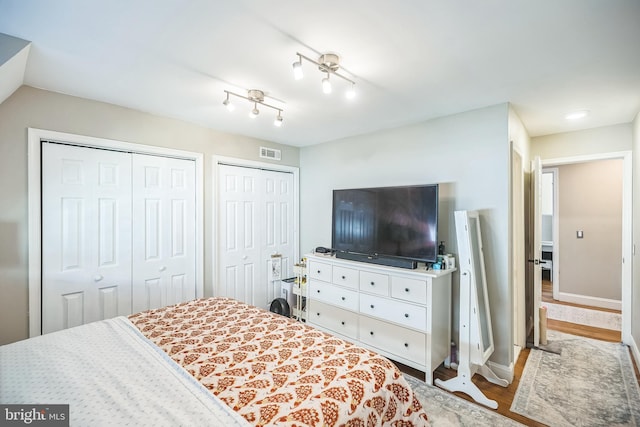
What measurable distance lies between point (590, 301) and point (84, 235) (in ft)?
21.8

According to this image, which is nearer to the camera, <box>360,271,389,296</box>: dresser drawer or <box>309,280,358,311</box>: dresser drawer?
<box>360,271,389,296</box>: dresser drawer

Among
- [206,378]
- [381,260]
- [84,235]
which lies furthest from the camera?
[381,260]

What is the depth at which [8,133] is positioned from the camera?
2148 millimetres

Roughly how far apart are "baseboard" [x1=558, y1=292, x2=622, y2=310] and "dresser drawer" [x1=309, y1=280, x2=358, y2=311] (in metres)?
4.03

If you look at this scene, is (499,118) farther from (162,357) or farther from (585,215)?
(585,215)

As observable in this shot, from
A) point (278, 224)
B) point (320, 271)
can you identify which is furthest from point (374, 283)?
point (278, 224)

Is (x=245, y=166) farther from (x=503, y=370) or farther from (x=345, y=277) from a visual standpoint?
(x=503, y=370)

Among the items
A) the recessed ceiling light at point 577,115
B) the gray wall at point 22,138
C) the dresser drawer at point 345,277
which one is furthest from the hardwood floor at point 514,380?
the gray wall at point 22,138

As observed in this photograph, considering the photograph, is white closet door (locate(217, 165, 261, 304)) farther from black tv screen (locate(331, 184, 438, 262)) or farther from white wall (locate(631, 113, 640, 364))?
white wall (locate(631, 113, 640, 364))

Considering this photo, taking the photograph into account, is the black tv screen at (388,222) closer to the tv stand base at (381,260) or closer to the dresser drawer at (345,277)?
the tv stand base at (381,260)

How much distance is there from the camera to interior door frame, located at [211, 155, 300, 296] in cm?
335

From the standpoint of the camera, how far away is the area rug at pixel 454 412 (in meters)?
1.99

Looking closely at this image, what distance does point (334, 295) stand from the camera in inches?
124

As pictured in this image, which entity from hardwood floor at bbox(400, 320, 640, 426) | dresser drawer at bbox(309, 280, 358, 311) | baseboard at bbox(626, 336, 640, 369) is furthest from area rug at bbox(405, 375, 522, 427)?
baseboard at bbox(626, 336, 640, 369)
